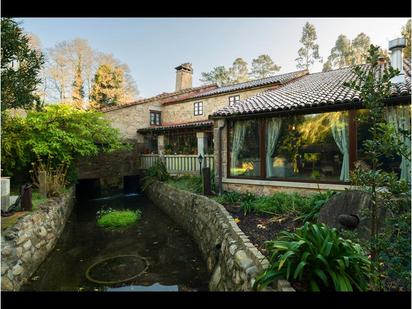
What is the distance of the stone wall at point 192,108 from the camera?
1670 centimetres

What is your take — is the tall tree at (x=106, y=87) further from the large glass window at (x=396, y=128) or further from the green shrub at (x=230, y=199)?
the large glass window at (x=396, y=128)

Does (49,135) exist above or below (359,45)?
below

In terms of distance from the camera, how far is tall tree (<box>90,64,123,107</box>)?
25.5 m

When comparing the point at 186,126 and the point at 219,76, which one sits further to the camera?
the point at 219,76

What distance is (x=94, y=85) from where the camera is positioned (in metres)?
25.5

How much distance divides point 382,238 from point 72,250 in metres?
7.11

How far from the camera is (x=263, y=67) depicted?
39.8 m

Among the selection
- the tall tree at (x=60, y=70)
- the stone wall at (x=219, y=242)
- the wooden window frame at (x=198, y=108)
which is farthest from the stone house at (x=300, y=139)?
the tall tree at (x=60, y=70)

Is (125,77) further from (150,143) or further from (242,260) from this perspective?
(242,260)

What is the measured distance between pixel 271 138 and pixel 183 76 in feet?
49.6

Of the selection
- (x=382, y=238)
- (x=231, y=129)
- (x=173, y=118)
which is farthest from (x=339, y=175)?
(x=173, y=118)

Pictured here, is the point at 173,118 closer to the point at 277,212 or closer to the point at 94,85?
the point at 94,85

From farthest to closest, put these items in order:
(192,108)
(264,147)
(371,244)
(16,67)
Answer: (192,108) < (16,67) < (264,147) < (371,244)

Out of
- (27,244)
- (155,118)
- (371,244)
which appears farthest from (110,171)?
(371,244)
